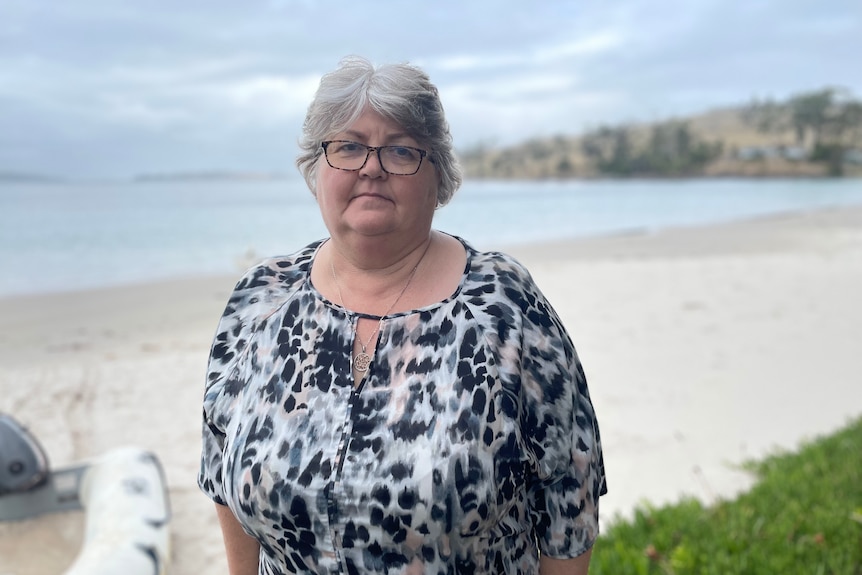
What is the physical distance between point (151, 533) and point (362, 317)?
2844mm

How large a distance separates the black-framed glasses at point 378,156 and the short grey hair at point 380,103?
0.03m

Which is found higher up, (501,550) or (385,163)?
(385,163)

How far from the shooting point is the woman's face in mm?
1636

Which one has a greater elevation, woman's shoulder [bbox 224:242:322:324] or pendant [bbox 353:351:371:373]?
woman's shoulder [bbox 224:242:322:324]

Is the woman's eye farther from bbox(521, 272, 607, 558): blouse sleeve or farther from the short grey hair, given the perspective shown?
bbox(521, 272, 607, 558): blouse sleeve

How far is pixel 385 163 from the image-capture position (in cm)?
164

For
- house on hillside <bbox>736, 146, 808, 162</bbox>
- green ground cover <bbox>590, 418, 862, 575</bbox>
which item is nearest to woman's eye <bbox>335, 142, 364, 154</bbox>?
green ground cover <bbox>590, 418, 862, 575</bbox>

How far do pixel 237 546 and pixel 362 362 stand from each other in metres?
0.65

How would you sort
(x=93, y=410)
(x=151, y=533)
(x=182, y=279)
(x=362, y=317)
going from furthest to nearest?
(x=182, y=279) → (x=93, y=410) → (x=151, y=533) → (x=362, y=317)

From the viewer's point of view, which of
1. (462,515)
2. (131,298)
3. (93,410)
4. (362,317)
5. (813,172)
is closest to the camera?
(462,515)

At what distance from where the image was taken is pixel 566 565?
1.77 m

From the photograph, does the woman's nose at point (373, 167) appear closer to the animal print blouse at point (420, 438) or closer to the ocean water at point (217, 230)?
the animal print blouse at point (420, 438)

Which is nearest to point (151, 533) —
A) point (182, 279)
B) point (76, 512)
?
point (76, 512)

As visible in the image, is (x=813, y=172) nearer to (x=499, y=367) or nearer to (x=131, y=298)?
(x=131, y=298)
